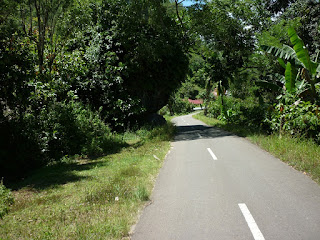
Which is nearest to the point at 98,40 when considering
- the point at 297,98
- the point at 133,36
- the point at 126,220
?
the point at 133,36

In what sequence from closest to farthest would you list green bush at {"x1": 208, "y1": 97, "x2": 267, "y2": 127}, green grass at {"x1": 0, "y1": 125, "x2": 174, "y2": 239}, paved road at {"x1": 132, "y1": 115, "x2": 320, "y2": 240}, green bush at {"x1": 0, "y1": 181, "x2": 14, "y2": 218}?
paved road at {"x1": 132, "y1": 115, "x2": 320, "y2": 240} → green grass at {"x1": 0, "y1": 125, "x2": 174, "y2": 239} → green bush at {"x1": 0, "y1": 181, "x2": 14, "y2": 218} → green bush at {"x1": 208, "y1": 97, "x2": 267, "y2": 127}

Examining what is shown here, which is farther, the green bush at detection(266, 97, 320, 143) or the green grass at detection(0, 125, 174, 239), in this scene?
the green bush at detection(266, 97, 320, 143)

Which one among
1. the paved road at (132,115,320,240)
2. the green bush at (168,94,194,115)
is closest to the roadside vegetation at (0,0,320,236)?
the paved road at (132,115,320,240)

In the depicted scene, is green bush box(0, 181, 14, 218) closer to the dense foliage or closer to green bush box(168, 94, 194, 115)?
the dense foliage

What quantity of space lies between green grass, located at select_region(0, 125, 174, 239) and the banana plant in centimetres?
791

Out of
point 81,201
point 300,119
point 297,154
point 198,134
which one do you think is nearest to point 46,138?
point 81,201

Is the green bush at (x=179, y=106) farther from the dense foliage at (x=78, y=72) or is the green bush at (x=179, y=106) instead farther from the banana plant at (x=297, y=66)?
the banana plant at (x=297, y=66)

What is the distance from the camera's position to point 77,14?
19.3 m

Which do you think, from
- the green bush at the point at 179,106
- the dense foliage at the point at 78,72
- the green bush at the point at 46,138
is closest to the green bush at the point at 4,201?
the green bush at the point at 46,138

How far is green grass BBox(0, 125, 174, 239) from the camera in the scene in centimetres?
463

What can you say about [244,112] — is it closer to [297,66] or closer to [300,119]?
[297,66]

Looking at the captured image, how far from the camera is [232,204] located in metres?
5.56

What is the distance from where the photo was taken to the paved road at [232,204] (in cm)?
439

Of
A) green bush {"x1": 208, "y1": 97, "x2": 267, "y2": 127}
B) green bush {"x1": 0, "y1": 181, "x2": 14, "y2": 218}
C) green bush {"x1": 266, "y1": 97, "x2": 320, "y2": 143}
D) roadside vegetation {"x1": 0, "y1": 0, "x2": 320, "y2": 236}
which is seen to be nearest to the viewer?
green bush {"x1": 0, "y1": 181, "x2": 14, "y2": 218}
